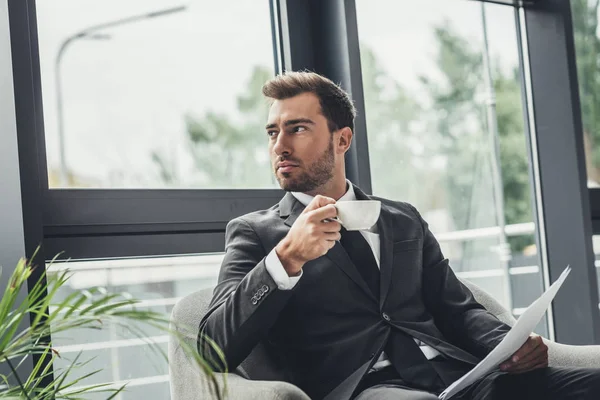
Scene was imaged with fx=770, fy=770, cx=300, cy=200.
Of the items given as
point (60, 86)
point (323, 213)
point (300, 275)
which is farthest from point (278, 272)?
point (60, 86)

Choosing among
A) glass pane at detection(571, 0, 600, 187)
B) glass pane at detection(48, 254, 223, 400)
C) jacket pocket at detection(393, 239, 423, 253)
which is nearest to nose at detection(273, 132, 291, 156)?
jacket pocket at detection(393, 239, 423, 253)

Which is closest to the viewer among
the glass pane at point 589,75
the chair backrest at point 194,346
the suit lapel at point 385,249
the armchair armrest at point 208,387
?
the armchair armrest at point 208,387

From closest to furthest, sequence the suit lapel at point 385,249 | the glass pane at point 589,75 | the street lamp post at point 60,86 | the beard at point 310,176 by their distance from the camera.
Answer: the suit lapel at point 385,249
the beard at point 310,176
the street lamp post at point 60,86
the glass pane at point 589,75

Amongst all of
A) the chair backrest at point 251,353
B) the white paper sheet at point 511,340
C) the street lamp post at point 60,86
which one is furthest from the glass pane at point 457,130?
the white paper sheet at point 511,340

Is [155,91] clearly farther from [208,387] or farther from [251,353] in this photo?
[208,387]

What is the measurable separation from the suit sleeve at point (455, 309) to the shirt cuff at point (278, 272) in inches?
22.6

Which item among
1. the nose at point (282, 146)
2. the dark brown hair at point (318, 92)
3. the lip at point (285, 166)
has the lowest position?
the lip at point (285, 166)

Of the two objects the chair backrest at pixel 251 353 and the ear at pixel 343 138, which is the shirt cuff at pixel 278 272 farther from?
the ear at pixel 343 138

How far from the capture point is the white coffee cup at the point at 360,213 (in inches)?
63.9

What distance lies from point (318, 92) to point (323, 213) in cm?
61

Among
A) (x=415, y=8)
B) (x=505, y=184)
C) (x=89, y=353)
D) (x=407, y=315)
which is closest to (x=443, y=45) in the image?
(x=415, y=8)

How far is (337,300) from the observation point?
6.24ft

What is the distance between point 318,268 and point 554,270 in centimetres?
177

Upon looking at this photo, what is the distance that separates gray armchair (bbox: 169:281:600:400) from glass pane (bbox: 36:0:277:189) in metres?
0.56
